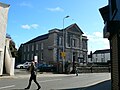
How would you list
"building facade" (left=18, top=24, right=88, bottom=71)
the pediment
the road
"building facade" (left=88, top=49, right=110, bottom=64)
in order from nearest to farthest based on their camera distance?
the road < "building facade" (left=18, top=24, right=88, bottom=71) < the pediment < "building facade" (left=88, top=49, right=110, bottom=64)

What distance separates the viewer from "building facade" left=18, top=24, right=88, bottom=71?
6378cm

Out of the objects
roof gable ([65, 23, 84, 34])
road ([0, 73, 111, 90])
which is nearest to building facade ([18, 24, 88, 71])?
roof gable ([65, 23, 84, 34])

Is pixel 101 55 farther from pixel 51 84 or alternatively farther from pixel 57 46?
pixel 51 84

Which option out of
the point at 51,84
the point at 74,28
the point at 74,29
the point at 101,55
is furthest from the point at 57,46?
the point at 51,84

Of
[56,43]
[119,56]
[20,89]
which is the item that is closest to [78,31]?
[56,43]

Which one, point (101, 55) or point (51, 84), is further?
point (101, 55)

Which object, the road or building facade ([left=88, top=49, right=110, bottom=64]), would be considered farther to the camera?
building facade ([left=88, top=49, right=110, bottom=64])

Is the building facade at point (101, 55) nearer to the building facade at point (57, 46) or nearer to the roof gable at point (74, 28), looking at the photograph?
the building facade at point (57, 46)

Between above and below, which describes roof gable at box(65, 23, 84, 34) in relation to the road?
above

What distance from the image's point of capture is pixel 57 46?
64.0 m

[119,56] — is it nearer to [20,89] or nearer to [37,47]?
[20,89]

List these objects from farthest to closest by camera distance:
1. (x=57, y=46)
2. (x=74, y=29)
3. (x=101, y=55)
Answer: (x=101, y=55), (x=74, y=29), (x=57, y=46)

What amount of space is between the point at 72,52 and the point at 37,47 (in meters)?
10.9

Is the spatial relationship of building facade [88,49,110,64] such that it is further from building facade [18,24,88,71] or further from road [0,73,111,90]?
road [0,73,111,90]
